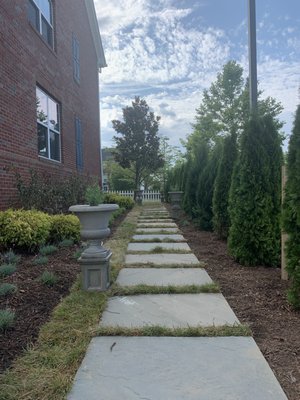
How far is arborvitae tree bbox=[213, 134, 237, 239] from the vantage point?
22.6 feet

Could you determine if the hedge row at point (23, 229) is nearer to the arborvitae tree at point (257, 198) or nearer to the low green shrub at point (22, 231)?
the low green shrub at point (22, 231)

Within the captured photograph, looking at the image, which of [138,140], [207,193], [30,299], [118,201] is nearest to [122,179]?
[138,140]

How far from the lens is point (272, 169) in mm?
4875

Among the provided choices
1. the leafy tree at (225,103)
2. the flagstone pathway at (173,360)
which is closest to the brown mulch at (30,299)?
the flagstone pathway at (173,360)

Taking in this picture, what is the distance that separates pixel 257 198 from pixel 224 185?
2.14 meters

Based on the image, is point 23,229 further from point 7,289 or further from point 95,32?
point 95,32

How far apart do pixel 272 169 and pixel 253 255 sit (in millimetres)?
1190

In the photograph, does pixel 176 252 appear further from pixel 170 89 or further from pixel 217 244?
pixel 170 89

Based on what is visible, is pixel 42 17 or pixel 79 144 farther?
pixel 79 144

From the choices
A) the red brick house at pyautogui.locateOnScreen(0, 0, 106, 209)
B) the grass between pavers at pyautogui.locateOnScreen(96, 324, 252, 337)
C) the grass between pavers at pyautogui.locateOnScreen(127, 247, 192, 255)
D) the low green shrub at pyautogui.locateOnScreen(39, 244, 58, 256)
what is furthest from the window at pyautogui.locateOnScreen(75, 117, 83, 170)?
the grass between pavers at pyautogui.locateOnScreen(96, 324, 252, 337)

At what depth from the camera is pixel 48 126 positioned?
8.59 metres

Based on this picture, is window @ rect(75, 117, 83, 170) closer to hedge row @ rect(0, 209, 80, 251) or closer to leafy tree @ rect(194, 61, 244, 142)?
hedge row @ rect(0, 209, 80, 251)

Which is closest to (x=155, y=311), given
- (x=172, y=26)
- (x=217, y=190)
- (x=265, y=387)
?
(x=265, y=387)

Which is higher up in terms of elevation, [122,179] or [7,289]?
[122,179]
